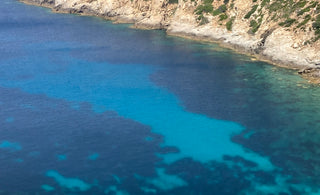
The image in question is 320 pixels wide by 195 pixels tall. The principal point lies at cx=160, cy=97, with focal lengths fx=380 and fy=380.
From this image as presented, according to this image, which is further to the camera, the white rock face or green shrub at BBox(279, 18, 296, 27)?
green shrub at BBox(279, 18, 296, 27)

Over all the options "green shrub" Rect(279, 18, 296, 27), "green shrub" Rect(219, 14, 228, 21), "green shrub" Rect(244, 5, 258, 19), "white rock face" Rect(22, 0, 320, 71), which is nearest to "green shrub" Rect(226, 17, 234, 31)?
"white rock face" Rect(22, 0, 320, 71)

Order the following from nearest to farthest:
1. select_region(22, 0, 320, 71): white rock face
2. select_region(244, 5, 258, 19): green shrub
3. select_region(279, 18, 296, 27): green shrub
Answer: select_region(22, 0, 320, 71): white rock face < select_region(279, 18, 296, 27): green shrub < select_region(244, 5, 258, 19): green shrub

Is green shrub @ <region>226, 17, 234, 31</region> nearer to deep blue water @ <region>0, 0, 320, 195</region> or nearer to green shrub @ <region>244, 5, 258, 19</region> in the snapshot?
green shrub @ <region>244, 5, 258, 19</region>

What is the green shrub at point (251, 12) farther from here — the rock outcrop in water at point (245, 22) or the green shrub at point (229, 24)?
the green shrub at point (229, 24)

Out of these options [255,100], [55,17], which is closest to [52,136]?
[255,100]

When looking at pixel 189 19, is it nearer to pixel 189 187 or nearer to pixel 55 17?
pixel 55 17

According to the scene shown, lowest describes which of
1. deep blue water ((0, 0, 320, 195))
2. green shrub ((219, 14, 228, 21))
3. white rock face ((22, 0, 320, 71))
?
deep blue water ((0, 0, 320, 195))
